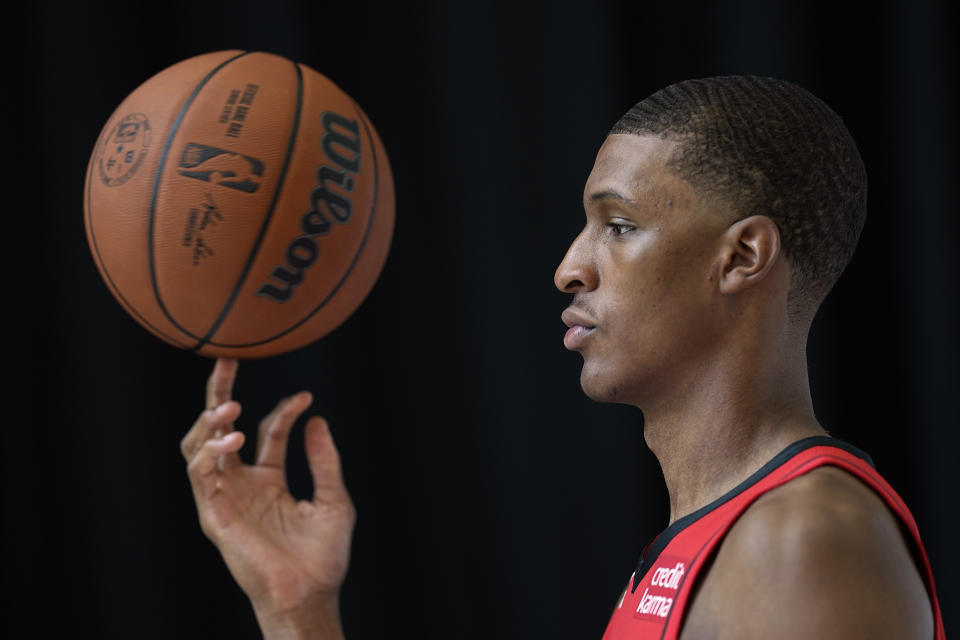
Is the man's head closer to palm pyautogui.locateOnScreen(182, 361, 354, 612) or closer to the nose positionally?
the nose

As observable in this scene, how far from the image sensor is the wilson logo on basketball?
123 cm

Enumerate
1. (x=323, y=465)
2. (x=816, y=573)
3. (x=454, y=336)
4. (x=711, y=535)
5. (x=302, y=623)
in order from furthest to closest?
(x=454, y=336) → (x=323, y=465) → (x=302, y=623) → (x=711, y=535) → (x=816, y=573)

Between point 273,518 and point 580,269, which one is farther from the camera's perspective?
point 273,518

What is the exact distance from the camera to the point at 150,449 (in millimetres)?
1901

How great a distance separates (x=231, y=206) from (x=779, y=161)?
0.61 meters

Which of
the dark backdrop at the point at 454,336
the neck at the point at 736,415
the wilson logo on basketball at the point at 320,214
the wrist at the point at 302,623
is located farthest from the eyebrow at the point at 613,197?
the dark backdrop at the point at 454,336

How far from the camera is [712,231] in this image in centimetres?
86

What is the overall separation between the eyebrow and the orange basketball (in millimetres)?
423

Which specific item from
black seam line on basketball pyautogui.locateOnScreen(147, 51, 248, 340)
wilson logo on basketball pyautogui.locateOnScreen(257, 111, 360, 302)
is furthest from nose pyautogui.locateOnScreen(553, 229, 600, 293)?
black seam line on basketball pyautogui.locateOnScreen(147, 51, 248, 340)

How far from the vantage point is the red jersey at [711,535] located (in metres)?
0.79

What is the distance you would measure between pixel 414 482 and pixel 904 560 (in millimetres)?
1256

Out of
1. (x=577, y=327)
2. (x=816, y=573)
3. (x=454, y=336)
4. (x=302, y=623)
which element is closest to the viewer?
(x=816, y=573)

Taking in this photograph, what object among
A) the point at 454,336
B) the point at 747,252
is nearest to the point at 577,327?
the point at 747,252

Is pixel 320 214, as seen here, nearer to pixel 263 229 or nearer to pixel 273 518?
pixel 263 229
